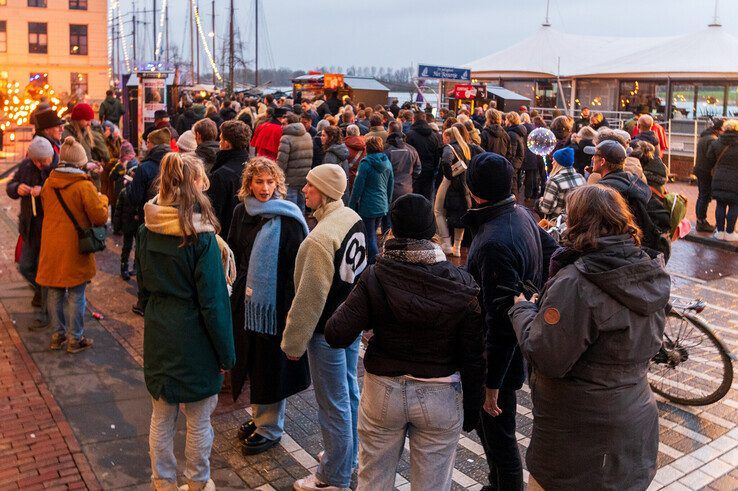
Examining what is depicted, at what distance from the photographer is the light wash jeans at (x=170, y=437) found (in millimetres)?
4324

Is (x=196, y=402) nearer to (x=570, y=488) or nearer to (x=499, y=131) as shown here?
(x=570, y=488)

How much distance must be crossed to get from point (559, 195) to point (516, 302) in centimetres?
382

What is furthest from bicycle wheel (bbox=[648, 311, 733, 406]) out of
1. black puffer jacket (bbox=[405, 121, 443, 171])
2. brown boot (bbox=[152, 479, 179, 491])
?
→ black puffer jacket (bbox=[405, 121, 443, 171])

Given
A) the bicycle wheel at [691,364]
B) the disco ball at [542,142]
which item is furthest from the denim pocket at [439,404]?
the disco ball at [542,142]

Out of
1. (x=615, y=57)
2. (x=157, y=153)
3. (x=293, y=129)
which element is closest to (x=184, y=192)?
(x=157, y=153)

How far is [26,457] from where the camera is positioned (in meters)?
5.02

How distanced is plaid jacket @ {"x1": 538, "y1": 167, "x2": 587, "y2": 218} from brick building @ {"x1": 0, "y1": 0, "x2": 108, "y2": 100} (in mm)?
58446

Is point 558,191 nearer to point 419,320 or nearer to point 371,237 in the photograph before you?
point 371,237

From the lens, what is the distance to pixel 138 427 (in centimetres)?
554

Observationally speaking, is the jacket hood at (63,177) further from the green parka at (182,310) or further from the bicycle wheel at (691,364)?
the bicycle wheel at (691,364)

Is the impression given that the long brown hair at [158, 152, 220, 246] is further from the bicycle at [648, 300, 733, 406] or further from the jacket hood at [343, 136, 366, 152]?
the jacket hood at [343, 136, 366, 152]

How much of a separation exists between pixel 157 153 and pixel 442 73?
65.5 feet

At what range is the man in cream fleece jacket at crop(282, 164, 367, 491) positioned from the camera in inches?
167

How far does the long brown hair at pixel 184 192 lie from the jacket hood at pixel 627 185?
2.97 m
